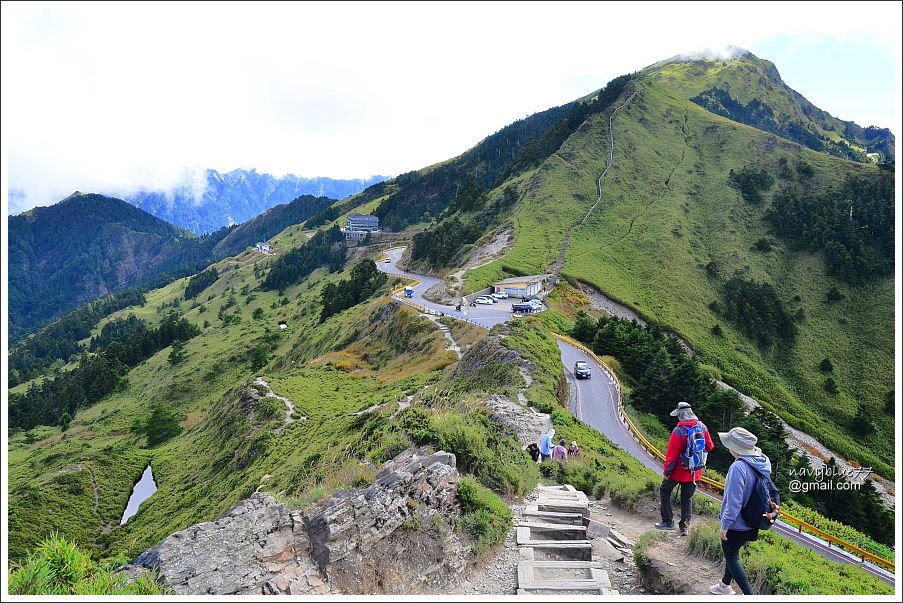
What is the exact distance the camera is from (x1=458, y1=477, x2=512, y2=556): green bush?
854 cm

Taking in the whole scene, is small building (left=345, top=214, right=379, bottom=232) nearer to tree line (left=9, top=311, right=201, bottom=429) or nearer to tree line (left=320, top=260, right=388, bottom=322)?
tree line (left=9, top=311, right=201, bottom=429)

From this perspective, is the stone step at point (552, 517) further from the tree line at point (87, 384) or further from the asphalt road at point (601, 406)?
the tree line at point (87, 384)

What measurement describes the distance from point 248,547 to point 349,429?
1590 cm

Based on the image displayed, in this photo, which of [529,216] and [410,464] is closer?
[410,464]

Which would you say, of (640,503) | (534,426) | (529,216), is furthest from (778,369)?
(640,503)

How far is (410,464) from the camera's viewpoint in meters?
10.1

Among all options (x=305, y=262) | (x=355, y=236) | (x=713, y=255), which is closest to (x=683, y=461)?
(x=713, y=255)

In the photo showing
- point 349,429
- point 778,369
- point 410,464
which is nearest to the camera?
point 410,464

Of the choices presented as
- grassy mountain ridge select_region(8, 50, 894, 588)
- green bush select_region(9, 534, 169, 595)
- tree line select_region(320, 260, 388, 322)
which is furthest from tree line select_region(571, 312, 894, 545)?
tree line select_region(320, 260, 388, 322)

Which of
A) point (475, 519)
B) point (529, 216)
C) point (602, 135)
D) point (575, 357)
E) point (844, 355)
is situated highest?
point (602, 135)

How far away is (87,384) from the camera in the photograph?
82125mm

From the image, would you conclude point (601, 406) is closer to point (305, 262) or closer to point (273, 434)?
point (273, 434)

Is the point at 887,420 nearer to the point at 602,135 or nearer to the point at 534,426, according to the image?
the point at 534,426

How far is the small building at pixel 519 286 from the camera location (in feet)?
177
